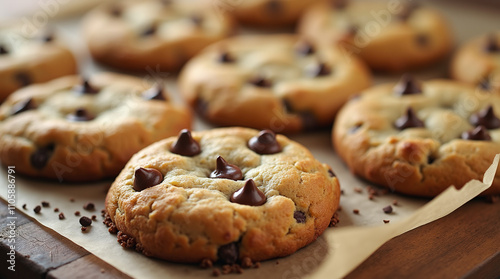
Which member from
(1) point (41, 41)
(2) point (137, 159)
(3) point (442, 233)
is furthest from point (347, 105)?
(1) point (41, 41)

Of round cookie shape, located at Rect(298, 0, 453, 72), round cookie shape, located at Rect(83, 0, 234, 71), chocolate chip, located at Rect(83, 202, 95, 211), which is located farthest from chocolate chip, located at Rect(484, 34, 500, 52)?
chocolate chip, located at Rect(83, 202, 95, 211)

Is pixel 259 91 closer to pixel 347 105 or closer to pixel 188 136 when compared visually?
pixel 347 105

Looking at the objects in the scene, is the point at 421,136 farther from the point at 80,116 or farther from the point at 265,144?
the point at 80,116

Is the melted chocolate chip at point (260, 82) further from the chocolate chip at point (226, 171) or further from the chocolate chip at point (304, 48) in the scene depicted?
the chocolate chip at point (226, 171)

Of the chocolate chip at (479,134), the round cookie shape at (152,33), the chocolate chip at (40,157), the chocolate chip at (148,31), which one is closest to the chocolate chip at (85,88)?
the chocolate chip at (40,157)

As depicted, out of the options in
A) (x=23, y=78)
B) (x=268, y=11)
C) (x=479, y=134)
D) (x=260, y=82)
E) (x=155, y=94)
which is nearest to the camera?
(x=479, y=134)

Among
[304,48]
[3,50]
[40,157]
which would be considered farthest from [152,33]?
[40,157]
